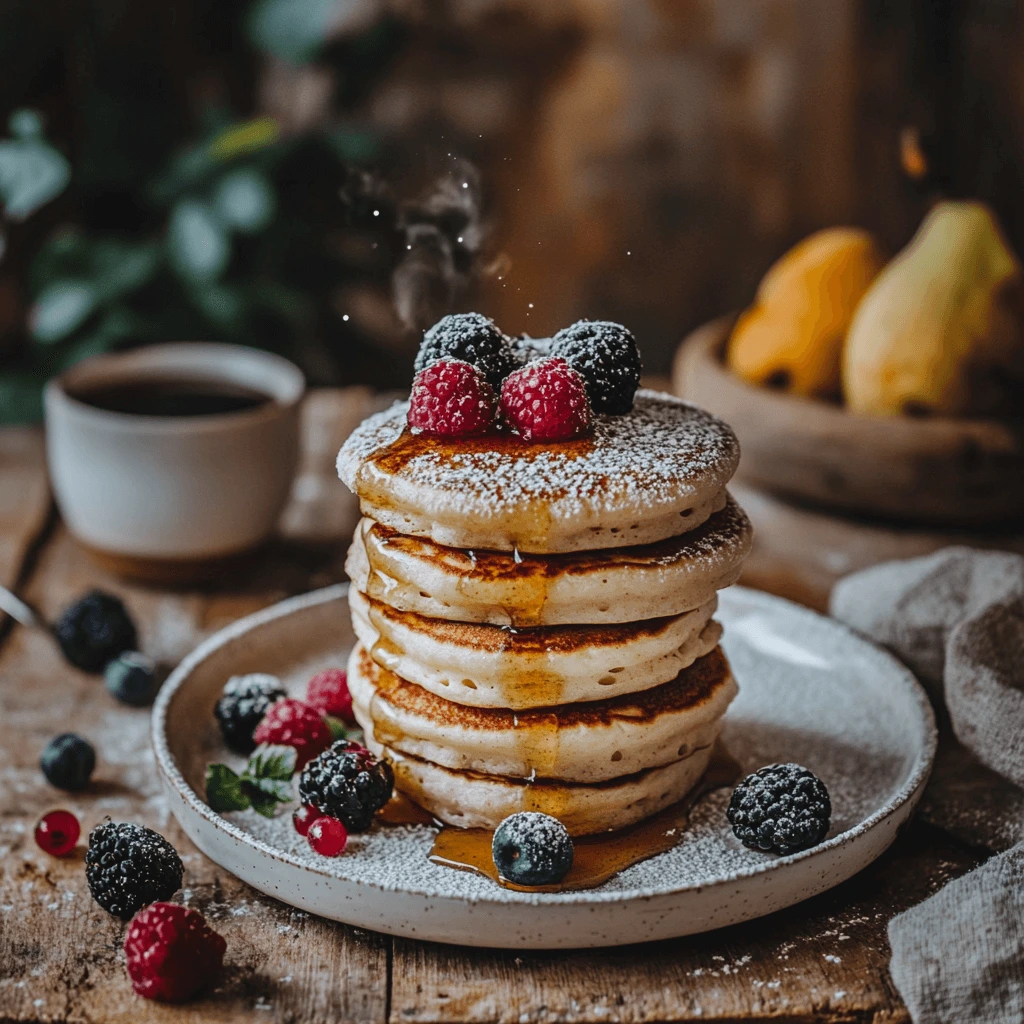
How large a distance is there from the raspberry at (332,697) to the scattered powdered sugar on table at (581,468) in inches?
15.0

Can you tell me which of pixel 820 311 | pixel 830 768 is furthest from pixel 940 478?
pixel 830 768

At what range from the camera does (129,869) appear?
53.8 inches

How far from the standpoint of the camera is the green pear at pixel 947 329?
246 centimetres

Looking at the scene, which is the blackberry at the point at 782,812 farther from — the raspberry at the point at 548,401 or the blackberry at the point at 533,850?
the raspberry at the point at 548,401

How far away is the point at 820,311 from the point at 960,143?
4.38 feet

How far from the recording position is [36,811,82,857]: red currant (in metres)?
1.52

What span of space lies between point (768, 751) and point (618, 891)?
1.61ft

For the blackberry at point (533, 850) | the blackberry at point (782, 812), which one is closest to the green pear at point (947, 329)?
the blackberry at point (782, 812)

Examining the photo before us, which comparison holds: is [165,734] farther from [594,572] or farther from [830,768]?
[830,768]

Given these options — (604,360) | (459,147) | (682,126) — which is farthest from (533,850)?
(682,126)

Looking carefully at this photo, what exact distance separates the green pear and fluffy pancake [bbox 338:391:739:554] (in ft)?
3.50

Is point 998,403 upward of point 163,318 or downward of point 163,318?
upward

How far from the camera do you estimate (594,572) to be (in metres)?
1.41

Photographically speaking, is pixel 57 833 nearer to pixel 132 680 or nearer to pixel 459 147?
pixel 132 680
